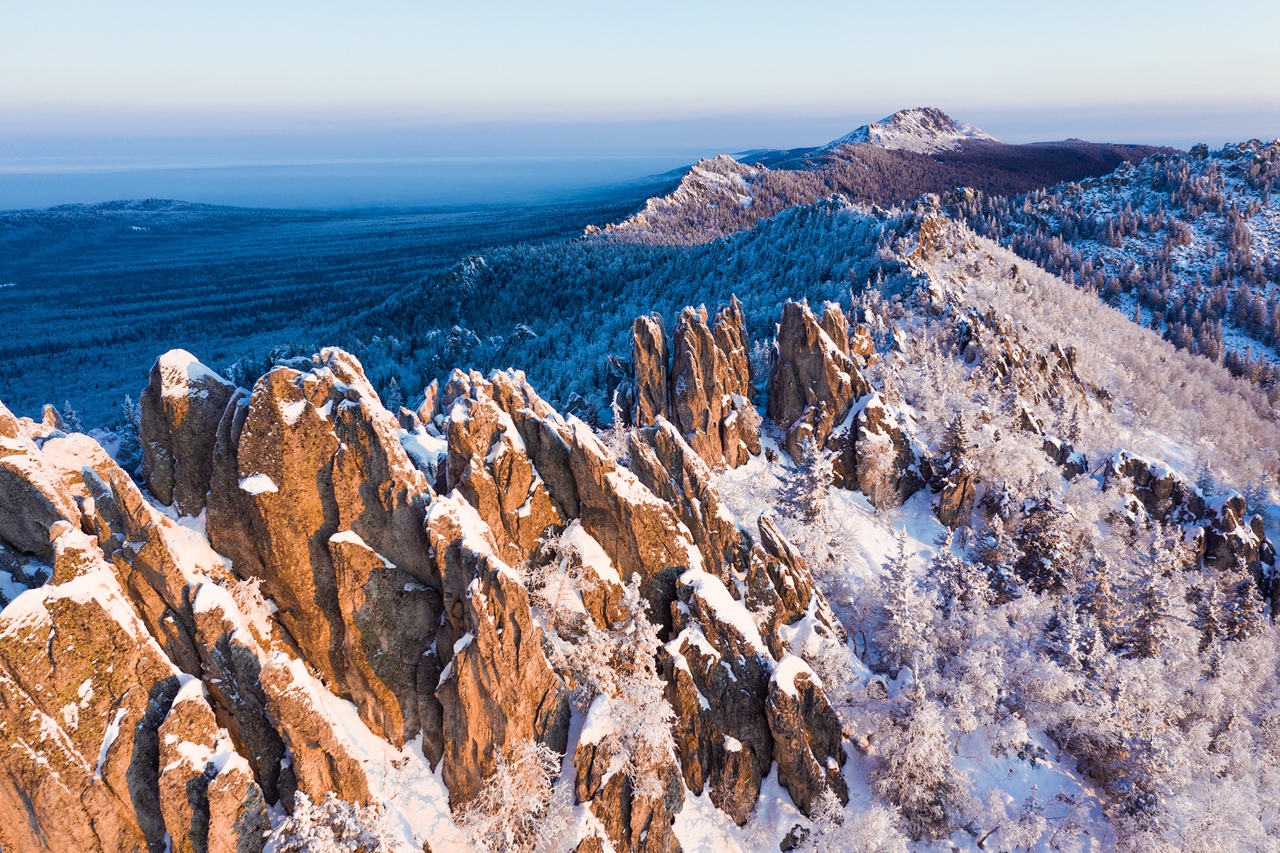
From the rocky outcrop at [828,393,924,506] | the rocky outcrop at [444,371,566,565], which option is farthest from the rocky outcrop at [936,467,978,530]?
the rocky outcrop at [444,371,566,565]

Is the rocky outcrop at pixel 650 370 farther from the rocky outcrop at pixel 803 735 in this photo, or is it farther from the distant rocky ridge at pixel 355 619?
the rocky outcrop at pixel 803 735

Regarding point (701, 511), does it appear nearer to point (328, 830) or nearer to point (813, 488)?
point (813, 488)

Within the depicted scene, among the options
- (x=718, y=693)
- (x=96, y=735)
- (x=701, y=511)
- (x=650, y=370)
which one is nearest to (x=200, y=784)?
(x=96, y=735)

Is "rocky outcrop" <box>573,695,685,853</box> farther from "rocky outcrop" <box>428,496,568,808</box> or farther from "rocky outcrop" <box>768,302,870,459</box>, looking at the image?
"rocky outcrop" <box>768,302,870,459</box>

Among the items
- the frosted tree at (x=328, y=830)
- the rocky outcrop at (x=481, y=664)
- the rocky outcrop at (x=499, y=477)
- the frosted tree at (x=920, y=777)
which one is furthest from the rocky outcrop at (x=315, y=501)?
the frosted tree at (x=920, y=777)

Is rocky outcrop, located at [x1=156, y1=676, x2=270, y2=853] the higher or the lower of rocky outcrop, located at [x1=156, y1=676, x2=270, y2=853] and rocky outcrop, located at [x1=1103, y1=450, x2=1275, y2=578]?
the higher

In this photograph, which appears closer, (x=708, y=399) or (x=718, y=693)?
(x=718, y=693)
